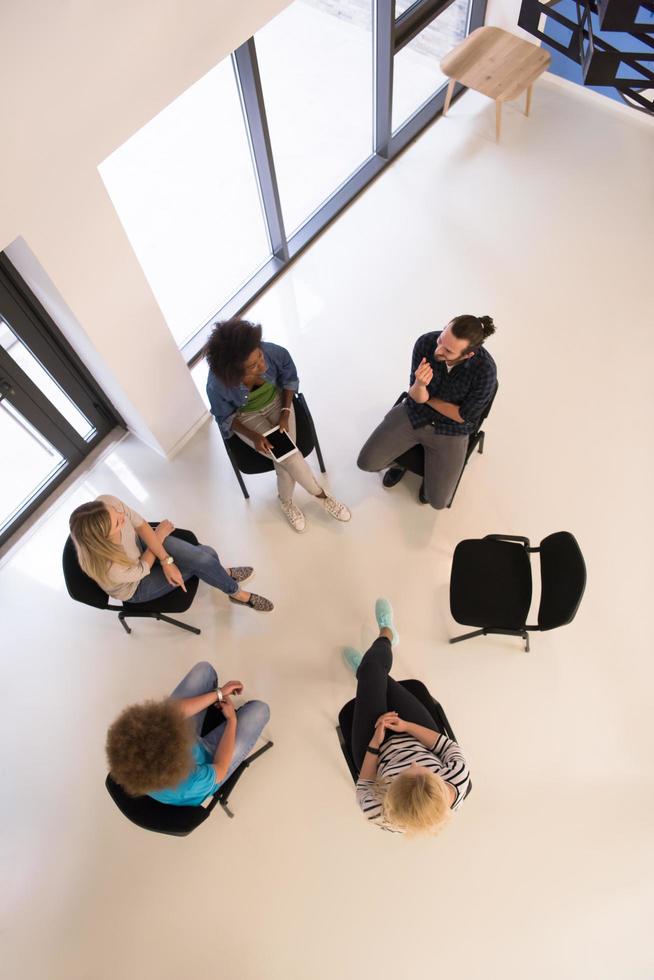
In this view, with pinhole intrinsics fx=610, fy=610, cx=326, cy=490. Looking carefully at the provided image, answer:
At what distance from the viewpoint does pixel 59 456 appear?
3.46 meters

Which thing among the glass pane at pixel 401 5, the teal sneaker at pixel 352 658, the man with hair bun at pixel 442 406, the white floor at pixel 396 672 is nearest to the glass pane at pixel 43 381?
the white floor at pixel 396 672

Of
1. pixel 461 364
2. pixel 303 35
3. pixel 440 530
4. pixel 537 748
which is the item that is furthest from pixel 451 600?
pixel 303 35

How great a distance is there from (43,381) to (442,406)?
199 cm

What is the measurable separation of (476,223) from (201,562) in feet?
10.2

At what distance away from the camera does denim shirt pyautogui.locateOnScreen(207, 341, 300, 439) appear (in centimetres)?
288

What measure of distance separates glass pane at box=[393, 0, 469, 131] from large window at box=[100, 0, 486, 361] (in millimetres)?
12

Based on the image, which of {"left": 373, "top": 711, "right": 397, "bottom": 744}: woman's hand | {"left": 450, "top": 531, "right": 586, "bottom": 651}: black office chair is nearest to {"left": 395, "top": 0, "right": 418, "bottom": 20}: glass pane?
{"left": 450, "top": 531, "right": 586, "bottom": 651}: black office chair

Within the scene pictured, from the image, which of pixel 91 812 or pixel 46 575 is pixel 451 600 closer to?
pixel 91 812

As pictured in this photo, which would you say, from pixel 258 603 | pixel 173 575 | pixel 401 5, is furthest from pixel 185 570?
pixel 401 5

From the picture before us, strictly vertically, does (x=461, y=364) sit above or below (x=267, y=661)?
above

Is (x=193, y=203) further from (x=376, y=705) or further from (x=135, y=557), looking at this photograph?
(x=376, y=705)

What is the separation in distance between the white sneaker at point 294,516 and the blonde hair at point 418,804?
160 centimetres

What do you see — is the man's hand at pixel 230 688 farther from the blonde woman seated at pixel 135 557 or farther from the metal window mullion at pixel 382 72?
the metal window mullion at pixel 382 72

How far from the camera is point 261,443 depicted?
3000mm
